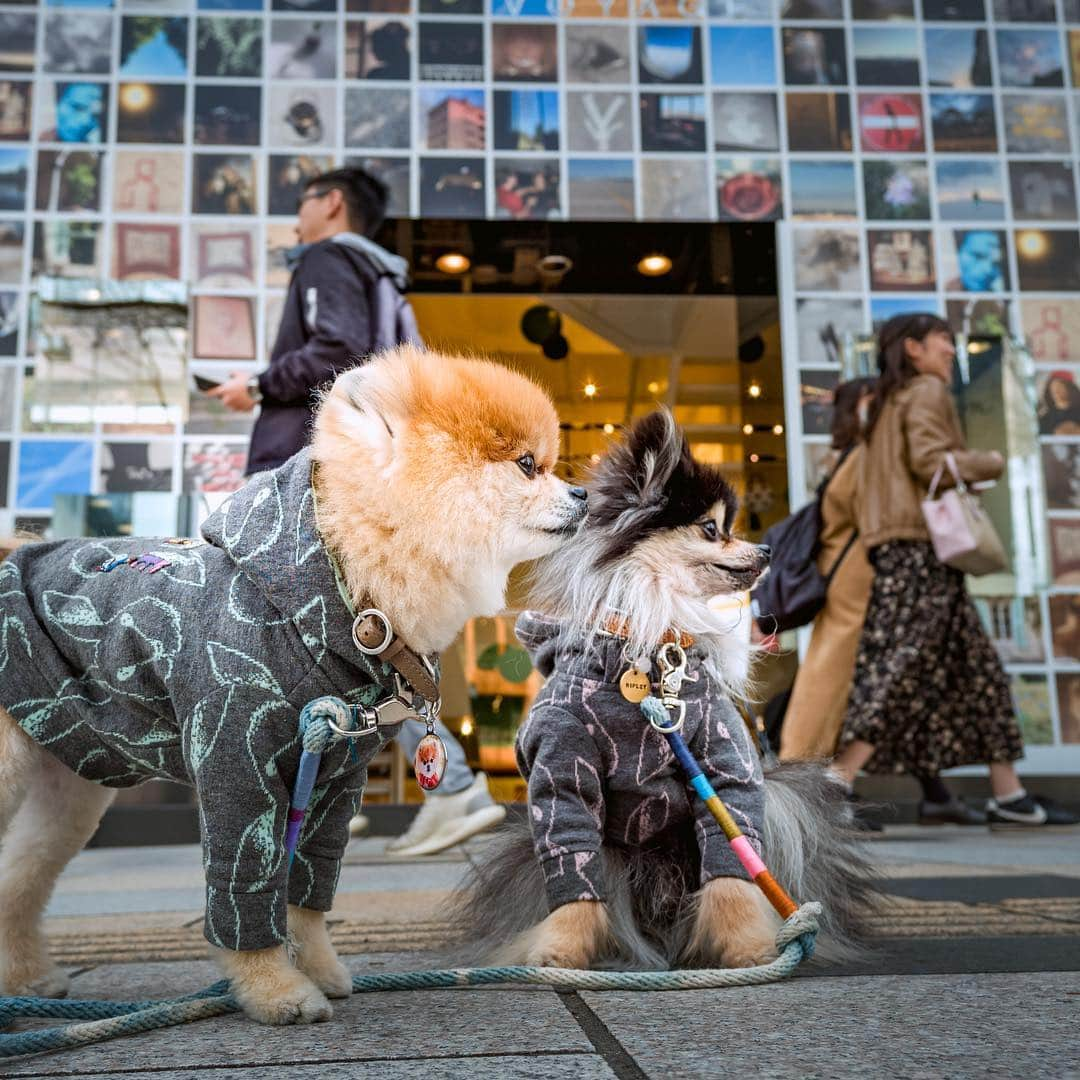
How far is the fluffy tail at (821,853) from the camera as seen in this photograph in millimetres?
2283

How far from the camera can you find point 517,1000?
1.76 m

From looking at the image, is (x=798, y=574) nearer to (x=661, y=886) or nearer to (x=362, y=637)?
(x=661, y=886)

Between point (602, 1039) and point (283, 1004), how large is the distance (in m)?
0.47

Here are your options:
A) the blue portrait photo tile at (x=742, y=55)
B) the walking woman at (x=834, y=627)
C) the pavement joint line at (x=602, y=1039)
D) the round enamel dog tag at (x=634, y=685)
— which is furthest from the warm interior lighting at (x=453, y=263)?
the pavement joint line at (x=602, y=1039)

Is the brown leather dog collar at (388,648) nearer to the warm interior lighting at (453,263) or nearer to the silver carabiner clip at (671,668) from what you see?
the silver carabiner clip at (671,668)

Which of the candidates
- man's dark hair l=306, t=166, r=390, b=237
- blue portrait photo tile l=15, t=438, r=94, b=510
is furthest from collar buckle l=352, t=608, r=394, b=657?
blue portrait photo tile l=15, t=438, r=94, b=510

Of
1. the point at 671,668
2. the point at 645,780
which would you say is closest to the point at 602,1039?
the point at 645,780

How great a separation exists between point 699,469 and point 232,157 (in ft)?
13.9

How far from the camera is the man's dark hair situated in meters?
3.85

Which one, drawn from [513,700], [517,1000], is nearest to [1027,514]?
[513,700]

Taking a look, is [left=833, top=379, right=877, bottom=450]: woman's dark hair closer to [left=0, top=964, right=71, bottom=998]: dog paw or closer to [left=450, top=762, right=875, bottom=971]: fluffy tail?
[left=450, top=762, right=875, bottom=971]: fluffy tail

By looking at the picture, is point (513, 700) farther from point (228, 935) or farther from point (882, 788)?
point (228, 935)

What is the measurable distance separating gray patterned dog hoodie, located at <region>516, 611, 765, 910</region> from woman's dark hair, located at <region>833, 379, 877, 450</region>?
3.07m

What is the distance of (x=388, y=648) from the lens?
1.69 m
